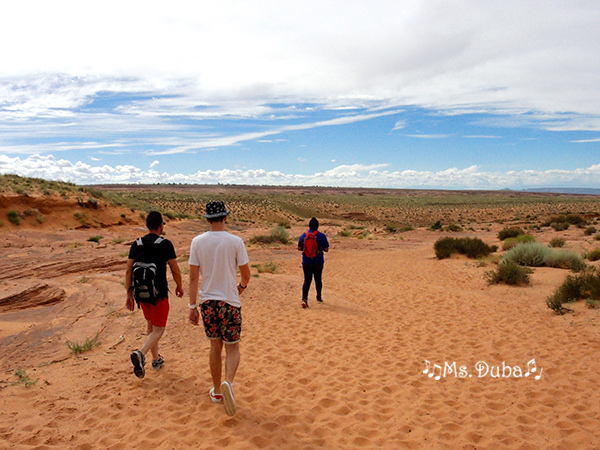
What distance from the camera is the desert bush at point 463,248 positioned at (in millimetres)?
17078

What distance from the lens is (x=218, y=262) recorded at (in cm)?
376

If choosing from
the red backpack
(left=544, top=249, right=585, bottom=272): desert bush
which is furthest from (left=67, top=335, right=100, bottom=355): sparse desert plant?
(left=544, top=249, right=585, bottom=272): desert bush

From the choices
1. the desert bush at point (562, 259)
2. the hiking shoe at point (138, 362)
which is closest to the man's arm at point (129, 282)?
the hiking shoe at point (138, 362)

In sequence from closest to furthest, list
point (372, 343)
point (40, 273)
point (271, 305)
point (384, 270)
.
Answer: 1. point (372, 343)
2. point (271, 305)
3. point (40, 273)
4. point (384, 270)

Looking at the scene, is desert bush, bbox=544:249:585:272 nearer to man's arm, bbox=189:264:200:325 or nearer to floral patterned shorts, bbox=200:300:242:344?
floral patterned shorts, bbox=200:300:242:344

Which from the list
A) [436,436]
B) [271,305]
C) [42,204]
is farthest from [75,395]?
[42,204]

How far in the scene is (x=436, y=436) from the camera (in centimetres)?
382

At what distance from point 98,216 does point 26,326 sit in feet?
62.4

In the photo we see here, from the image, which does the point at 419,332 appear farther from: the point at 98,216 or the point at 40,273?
the point at 98,216

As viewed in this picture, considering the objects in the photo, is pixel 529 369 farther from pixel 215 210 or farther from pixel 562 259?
pixel 562 259

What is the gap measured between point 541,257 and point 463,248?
406cm

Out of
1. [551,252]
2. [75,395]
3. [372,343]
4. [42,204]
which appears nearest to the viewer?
[75,395]

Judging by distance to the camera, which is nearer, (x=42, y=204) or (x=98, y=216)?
(x=42, y=204)

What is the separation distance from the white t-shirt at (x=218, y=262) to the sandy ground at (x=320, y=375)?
131cm
